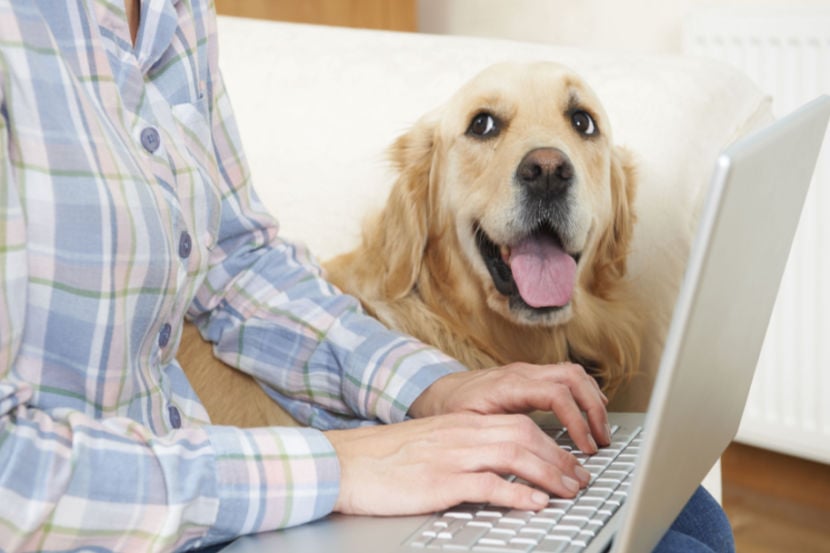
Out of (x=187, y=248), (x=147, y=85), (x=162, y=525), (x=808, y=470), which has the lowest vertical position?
(x=808, y=470)

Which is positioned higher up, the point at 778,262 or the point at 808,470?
the point at 778,262

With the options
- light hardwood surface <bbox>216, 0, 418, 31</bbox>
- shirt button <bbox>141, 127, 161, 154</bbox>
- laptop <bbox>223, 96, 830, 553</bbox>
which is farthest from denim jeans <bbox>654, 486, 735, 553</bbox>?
light hardwood surface <bbox>216, 0, 418, 31</bbox>

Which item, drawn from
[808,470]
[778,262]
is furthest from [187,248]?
[808,470]

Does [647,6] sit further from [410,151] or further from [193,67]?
[193,67]

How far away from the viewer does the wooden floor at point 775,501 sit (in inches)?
73.0

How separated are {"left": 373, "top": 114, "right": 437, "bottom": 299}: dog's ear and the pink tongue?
103mm

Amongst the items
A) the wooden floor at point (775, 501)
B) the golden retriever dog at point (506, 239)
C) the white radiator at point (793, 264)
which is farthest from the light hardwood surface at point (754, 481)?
the golden retriever dog at point (506, 239)

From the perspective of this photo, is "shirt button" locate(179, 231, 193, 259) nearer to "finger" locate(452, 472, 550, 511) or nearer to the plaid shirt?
the plaid shirt

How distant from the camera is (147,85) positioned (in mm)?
939

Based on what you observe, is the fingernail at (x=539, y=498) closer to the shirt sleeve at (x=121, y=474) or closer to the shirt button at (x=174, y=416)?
the shirt sleeve at (x=121, y=474)

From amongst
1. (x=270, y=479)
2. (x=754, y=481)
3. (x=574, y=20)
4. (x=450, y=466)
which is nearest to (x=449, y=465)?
(x=450, y=466)

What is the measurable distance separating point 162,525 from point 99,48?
0.36 meters

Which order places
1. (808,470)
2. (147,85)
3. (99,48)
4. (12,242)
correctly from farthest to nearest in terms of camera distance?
(808,470) → (147,85) → (99,48) → (12,242)

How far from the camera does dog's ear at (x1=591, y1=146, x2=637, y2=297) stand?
108cm
